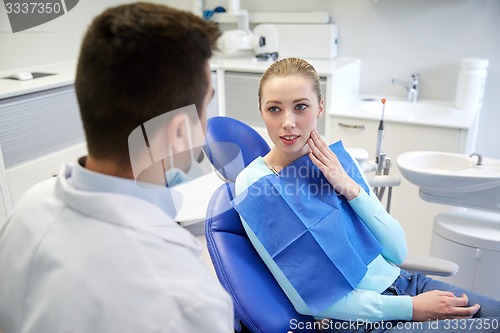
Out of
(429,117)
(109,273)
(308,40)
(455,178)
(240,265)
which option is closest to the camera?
(109,273)

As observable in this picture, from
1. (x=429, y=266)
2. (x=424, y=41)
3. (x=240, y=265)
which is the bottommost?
(x=429, y=266)

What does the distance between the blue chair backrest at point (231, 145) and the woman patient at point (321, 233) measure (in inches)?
5.0

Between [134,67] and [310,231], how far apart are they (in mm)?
765

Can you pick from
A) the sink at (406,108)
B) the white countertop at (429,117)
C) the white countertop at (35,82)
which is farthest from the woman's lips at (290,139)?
the sink at (406,108)

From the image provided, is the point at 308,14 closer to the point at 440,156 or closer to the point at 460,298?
the point at 440,156

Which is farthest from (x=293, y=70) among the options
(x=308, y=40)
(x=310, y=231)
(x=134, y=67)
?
(x=308, y=40)

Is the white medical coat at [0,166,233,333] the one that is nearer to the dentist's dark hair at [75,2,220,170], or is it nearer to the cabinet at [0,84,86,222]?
the dentist's dark hair at [75,2,220,170]

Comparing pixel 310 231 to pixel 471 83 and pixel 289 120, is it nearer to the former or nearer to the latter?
pixel 289 120

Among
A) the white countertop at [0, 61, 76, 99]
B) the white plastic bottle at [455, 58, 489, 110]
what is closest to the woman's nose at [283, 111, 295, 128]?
the white countertop at [0, 61, 76, 99]

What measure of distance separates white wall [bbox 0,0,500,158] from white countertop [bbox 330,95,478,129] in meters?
0.22

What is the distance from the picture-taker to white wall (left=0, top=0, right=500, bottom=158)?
2.49 m

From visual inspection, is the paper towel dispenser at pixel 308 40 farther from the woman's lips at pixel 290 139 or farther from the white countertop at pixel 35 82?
the woman's lips at pixel 290 139

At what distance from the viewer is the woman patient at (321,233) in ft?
3.79

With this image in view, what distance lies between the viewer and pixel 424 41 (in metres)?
2.62
